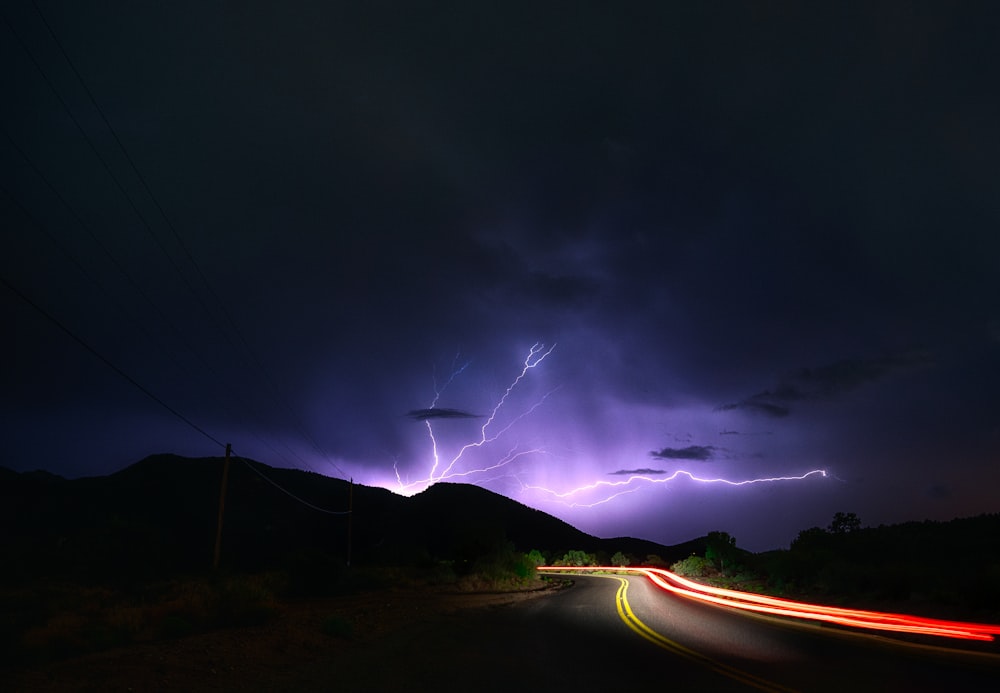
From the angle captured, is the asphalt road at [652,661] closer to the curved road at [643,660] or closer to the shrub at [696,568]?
the curved road at [643,660]

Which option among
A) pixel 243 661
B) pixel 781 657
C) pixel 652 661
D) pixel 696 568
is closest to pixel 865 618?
pixel 781 657

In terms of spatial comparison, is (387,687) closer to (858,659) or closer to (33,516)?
(858,659)

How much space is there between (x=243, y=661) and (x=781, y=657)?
9.92 m

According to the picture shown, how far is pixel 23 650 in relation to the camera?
15.2 metres

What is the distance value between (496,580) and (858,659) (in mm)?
31116

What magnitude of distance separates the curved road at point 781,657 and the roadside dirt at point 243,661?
4.88 meters

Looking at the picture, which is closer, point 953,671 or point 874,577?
point 953,671

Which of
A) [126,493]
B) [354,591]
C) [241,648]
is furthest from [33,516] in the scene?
[241,648]

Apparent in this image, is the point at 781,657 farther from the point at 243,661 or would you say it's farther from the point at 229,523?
the point at 229,523

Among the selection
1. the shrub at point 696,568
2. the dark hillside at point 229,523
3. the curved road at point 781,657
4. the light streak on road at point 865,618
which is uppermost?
the dark hillside at point 229,523

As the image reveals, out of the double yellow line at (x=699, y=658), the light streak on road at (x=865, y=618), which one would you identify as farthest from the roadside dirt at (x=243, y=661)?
the light streak on road at (x=865, y=618)

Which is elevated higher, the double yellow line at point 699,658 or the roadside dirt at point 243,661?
the roadside dirt at point 243,661

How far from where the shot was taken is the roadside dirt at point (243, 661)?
997 cm

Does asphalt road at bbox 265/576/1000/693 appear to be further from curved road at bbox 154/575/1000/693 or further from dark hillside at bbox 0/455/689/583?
dark hillside at bbox 0/455/689/583
